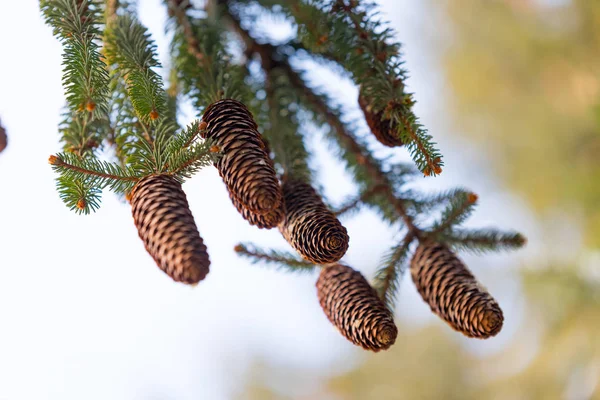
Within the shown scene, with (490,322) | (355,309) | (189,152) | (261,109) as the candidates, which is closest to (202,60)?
(261,109)

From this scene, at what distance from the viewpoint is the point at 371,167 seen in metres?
0.76

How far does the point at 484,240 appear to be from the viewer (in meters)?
0.73

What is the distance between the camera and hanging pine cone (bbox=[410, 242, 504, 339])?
1.82 feet

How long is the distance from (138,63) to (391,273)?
0.41 m

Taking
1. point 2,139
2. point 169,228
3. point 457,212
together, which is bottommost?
point 169,228

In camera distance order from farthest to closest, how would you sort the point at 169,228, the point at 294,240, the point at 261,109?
the point at 261,109
the point at 294,240
the point at 169,228

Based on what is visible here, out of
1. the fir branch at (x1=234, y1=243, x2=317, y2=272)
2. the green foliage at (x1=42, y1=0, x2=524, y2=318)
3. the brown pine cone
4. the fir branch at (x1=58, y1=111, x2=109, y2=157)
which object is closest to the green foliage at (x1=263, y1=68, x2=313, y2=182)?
the green foliage at (x1=42, y1=0, x2=524, y2=318)

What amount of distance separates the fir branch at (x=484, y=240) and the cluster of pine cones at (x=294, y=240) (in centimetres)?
7

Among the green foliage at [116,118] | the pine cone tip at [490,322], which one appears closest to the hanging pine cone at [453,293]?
the pine cone tip at [490,322]

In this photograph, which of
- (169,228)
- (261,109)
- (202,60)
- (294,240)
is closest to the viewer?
(169,228)

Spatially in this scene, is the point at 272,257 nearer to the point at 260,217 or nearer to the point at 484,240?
the point at 260,217

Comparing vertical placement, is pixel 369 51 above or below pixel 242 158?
above

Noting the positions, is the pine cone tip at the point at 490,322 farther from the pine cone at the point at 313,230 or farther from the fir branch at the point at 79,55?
the fir branch at the point at 79,55

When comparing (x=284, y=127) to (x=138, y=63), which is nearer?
(x=138, y=63)
